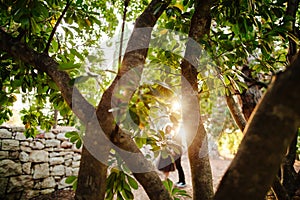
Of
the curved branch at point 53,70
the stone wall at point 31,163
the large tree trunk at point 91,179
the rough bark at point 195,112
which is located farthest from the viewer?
the stone wall at point 31,163

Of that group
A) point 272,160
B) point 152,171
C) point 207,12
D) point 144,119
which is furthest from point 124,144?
point 207,12

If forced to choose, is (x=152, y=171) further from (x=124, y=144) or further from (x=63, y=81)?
(x=63, y=81)

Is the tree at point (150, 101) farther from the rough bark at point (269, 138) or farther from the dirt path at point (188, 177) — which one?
the dirt path at point (188, 177)

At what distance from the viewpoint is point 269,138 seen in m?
0.59

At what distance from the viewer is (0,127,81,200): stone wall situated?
475 centimetres

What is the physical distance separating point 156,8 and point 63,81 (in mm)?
676

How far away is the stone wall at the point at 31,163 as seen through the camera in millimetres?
4750

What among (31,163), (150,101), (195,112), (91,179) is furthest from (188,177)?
(150,101)

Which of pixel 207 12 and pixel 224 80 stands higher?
pixel 207 12

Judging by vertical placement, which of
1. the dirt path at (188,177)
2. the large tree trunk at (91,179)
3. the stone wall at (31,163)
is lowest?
the dirt path at (188,177)

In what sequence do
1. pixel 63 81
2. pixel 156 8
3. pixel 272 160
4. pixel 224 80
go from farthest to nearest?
pixel 224 80 → pixel 156 8 → pixel 63 81 → pixel 272 160

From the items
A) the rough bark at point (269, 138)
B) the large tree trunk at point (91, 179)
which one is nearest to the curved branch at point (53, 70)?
the large tree trunk at point (91, 179)

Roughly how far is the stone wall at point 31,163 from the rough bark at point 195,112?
14.4ft

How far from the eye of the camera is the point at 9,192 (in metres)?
4.69
